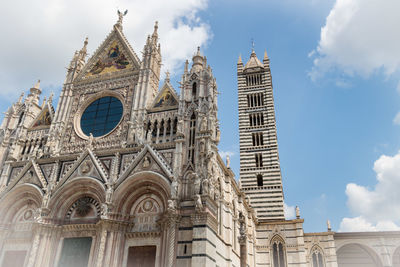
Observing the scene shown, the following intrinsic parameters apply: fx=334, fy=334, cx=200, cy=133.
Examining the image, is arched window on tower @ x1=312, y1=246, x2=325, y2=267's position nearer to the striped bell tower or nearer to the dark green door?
the striped bell tower

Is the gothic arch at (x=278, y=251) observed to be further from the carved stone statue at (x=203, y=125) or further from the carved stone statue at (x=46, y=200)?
the carved stone statue at (x=46, y=200)

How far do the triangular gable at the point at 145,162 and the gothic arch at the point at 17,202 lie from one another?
6.61 meters

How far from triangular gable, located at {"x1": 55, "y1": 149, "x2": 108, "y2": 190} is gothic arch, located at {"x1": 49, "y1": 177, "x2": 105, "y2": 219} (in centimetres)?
38

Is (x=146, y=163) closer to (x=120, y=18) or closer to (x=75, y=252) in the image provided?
(x=75, y=252)

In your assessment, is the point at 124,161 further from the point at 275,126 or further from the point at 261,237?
the point at 275,126

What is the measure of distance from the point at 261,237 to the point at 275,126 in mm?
12109

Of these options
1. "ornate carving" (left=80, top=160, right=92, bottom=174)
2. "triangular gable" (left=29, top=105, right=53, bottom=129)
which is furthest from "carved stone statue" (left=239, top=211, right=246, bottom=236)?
"triangular gable" (left=29, top=105, right=53, bottom=129)

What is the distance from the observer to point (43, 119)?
25.6 metres

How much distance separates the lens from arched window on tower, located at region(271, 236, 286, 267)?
28.2 meters

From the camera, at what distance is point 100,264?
56.6 ft

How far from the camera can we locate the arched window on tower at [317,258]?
28.6m

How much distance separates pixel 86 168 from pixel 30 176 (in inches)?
172

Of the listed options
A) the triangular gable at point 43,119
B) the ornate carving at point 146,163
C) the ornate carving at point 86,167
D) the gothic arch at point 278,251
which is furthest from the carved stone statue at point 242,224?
the triangular gable at point 43,119

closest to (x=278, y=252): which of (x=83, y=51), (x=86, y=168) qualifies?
(x=86, y=168)
